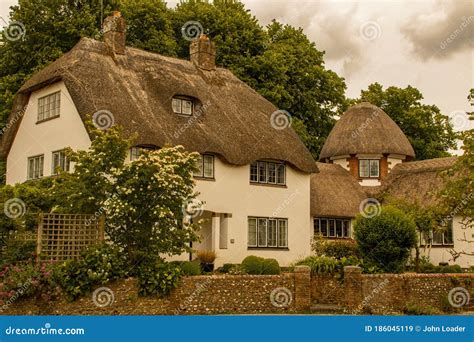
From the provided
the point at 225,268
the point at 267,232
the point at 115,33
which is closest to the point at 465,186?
the point at 225,268

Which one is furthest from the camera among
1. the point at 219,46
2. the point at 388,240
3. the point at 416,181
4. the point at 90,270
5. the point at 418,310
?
the point at 219,46

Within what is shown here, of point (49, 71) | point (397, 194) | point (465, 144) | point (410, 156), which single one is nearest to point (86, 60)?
point (49, 71)

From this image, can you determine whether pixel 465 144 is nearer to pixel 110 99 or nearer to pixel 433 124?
pixel 110 99

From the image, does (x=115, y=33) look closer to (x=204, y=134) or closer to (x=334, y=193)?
(x=204, y=134)

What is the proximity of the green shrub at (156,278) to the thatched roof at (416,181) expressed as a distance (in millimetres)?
18595

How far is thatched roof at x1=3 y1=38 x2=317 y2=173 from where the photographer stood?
→ 2730cm

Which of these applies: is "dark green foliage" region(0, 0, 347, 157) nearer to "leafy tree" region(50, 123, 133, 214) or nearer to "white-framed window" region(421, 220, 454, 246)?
"white-framed window" region(421, 220, 454, 246)

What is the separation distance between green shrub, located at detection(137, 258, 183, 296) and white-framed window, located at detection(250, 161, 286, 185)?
40.2 feet

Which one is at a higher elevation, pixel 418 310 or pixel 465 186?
pixel 465 186

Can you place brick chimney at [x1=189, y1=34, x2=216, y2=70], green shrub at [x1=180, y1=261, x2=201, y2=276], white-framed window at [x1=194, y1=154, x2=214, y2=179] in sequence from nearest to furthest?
1. green shrub at [x1=180, y1=261, x2=201, y2=276]
2. white-framed window at [x1=194, y1=154, x2=214, y2=179]
3. brick chimney at [x1=189, y1=34, x2=216, y2=70]

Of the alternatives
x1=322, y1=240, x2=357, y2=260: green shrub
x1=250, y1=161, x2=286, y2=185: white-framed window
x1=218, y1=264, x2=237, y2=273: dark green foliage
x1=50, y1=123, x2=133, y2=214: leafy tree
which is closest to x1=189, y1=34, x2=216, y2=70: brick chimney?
x1=250, y1=161, x2=286, y2=185: white-framed window

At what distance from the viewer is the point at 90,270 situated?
18.4m

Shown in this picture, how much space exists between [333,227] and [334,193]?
1807mm

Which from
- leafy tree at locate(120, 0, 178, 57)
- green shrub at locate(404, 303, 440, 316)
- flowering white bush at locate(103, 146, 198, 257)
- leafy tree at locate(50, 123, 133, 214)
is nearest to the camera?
green shrub at locate(404, 303, 440, 316)
